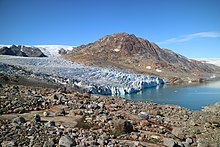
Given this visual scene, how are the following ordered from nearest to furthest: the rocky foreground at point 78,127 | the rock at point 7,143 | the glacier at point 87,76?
the rock at point 7,143 → the rocky foreground at point 78,127 → the glacier at point 87,76

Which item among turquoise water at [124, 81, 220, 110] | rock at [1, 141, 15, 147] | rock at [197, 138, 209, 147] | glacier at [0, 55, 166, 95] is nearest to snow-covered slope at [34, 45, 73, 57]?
glacier at [0, 55, 166, 95]

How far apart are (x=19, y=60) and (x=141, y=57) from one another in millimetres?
43569

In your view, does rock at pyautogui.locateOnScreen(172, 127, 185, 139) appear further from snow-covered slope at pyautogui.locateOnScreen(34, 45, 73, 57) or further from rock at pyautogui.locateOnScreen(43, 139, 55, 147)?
snow-covered slope at pyautogui.locateOnScreen(34, 45, 73, 57)

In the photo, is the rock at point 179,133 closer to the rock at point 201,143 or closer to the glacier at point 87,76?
the rock at point 201,143

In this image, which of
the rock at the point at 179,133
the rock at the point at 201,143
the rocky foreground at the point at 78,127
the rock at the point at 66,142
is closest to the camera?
the rock at the point at 66,142

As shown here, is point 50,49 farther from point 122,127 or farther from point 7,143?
point 7,143

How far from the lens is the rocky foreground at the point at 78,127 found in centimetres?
511

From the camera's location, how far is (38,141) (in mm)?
4855

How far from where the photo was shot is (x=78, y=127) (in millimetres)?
6465

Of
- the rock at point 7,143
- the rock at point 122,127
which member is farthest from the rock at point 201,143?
the rock at point 7,143

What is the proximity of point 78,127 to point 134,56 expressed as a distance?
61213 mm

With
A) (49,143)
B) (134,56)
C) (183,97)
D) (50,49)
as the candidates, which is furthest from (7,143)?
(50,49)

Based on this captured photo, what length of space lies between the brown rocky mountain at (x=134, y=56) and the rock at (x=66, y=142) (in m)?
47.1

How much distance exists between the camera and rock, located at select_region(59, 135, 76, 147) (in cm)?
489
